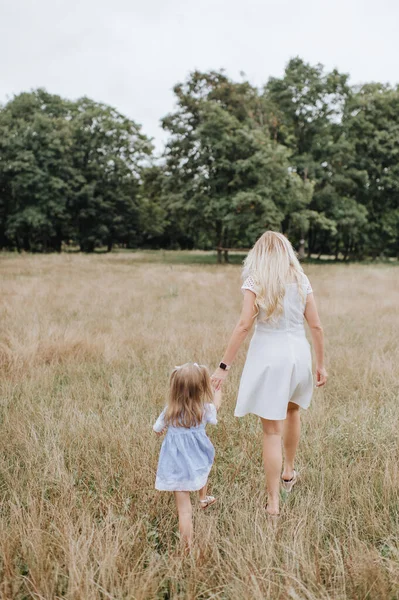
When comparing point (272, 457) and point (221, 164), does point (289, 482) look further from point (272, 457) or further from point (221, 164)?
point (221, 164)

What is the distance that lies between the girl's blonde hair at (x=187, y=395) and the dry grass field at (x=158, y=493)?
668 mm

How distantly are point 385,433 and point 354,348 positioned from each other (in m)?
3.01

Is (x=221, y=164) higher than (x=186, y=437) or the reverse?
higher

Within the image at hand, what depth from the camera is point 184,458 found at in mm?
2559

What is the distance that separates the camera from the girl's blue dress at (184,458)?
254 centimetres

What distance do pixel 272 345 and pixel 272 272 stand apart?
49cm

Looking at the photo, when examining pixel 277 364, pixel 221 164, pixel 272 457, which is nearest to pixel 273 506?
pixel 272 457

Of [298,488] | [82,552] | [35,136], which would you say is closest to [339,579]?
[298,488]

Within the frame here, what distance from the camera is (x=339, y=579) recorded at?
2.22m

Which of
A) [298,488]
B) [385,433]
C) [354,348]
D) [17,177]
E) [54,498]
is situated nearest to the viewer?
[54,498]

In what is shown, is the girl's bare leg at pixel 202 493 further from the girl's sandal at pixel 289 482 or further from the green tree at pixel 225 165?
the green tree at pixel 225 165

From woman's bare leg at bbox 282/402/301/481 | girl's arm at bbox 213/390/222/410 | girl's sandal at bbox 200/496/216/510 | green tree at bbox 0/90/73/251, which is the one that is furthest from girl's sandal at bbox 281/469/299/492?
green tree at bbox 0/90/73/251

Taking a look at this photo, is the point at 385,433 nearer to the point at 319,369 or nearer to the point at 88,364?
the point at 319,369

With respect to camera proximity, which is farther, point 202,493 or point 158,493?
point 158,493
